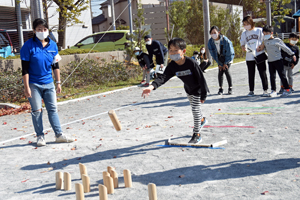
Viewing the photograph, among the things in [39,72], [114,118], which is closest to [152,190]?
[114,118]

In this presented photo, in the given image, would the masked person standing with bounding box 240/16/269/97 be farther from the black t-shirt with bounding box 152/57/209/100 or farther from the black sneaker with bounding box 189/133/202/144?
the black sneaker with bounding box 189/133/202/144

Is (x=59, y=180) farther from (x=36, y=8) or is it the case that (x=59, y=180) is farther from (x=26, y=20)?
(x=26, y=20)

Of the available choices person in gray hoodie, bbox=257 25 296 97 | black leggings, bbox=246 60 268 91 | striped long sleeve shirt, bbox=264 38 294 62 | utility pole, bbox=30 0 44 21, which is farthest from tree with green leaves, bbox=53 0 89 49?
striped long sleeve shirt, bbox=264 38 294 62

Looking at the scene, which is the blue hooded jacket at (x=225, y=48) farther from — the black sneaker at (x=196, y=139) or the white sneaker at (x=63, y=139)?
the white sneaker at (x=63, y=139)

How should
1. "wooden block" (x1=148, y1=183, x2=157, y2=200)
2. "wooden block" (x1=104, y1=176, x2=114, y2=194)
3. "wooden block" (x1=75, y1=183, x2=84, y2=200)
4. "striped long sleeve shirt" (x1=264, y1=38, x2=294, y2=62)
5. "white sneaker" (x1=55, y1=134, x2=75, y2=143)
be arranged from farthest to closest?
"striped long sleeve shirt" (x1=264, y1=38, x2=294, y2=62) → "white sneaker" (x1=55, y1=134, x2=75, y2=143) → "wooden block" (x1=104, y1=176, x2=114, y2=194) → "wooden block" (x1=75, y1=183, x2=84, y2=200) → "wooden block" (x1=148, y1=183, x2=157, y2=200)

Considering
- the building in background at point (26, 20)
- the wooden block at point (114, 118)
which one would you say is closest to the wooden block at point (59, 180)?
the wooden block at point (114, 118)

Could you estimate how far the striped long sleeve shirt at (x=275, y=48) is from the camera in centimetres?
903

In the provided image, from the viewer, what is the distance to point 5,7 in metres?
26.4

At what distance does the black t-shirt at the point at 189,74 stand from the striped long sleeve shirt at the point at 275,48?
450cm

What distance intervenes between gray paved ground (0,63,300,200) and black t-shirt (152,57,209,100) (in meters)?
0.94

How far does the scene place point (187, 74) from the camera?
536 centimetres

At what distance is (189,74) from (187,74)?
0.03 m

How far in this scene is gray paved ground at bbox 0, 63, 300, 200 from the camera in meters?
3.85

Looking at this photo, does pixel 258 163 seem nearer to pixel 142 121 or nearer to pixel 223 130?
pixel 223 130
